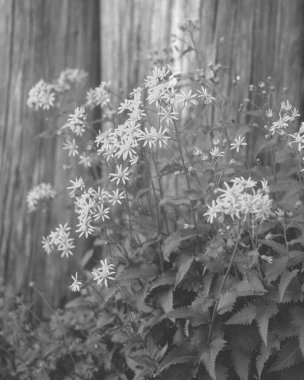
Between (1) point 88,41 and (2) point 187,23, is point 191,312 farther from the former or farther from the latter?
(1) point 88,41

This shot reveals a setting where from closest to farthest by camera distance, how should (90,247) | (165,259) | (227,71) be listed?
(165,259) < (227,71) < (90,247)

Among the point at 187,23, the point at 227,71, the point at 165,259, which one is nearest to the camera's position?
the point at 165,259

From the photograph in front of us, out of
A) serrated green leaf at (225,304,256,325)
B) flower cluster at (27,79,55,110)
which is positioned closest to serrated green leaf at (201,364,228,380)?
serrated green leaf at (225,304,256,325)

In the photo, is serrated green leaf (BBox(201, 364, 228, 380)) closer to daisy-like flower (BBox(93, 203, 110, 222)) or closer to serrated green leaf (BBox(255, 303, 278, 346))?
serrated green leaf (BBox(255, 303, 278, 346))

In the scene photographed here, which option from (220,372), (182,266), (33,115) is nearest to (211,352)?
(220,372)

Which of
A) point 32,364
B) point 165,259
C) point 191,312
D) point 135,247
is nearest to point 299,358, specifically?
point 191,312
